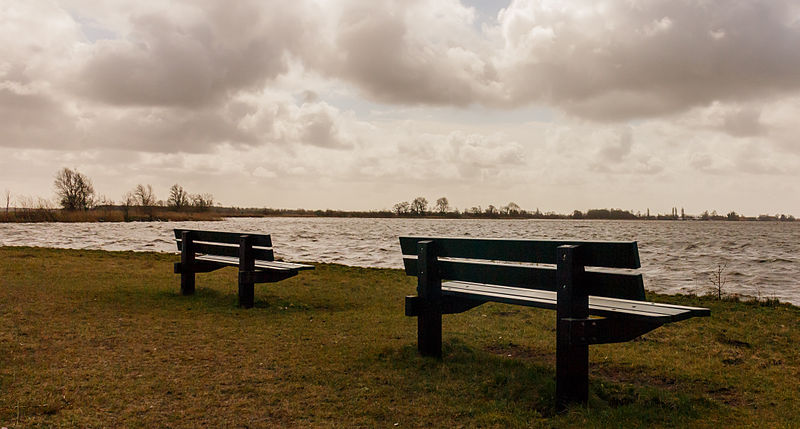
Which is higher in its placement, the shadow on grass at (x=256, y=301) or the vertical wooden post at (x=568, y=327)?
the vertical wooden post at (x=568, y=327)

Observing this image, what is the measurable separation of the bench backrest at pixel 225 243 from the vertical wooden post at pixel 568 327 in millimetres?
5009

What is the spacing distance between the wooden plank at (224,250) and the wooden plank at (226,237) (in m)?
0.09

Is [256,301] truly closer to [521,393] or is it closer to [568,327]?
[521,393]

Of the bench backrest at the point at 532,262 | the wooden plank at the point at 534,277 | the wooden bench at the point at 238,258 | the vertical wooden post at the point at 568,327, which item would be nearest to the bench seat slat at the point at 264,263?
the wooden bench at the point at 238,258

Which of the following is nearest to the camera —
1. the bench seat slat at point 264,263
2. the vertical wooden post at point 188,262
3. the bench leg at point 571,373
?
the bench leg at point 571,373

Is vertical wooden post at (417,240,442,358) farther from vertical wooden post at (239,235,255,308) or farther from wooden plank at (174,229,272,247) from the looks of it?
vertical wooden post at (239,235,255,308)

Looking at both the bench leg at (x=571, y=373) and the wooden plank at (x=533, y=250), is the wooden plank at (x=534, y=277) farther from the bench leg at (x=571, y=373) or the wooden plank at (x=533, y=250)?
the bench leg at (x=571, y=373)

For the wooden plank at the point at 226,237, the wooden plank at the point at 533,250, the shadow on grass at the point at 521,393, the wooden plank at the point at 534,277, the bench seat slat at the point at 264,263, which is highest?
the wooden plank at the point at 533,250

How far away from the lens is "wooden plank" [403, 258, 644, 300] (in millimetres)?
4098

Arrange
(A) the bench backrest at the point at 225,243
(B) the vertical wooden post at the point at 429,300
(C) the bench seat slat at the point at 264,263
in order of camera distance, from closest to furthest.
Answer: (B) the vertical wooden post at the point at 429,300 < (C) the bench seat slat at the point at 264,263 < (A) the bench backrest at the point at 225,243

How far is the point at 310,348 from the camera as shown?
235 inches

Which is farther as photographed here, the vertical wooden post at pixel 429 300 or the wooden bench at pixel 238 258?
the wooden bench at pixel 238 258

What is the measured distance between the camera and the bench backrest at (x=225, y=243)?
28.3ft

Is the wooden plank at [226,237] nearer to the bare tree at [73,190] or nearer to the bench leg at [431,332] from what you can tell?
the bench leg at [431,332]
